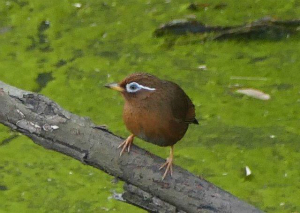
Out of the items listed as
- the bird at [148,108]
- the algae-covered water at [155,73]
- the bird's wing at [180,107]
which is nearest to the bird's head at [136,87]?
the bird at [148,108]

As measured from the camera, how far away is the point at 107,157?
2.49 metres

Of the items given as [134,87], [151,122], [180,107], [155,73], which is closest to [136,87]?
[134,87]

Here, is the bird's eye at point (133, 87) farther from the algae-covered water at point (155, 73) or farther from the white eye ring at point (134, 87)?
the algae-covered water at point (155, 73)

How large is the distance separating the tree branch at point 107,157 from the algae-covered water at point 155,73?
131 cm

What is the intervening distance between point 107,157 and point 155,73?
2.61 meters

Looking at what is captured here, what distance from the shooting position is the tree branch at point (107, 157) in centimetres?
245

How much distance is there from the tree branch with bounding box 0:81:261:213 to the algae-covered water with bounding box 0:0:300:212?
4.30ft

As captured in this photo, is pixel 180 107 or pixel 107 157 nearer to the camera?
pixel 107 157

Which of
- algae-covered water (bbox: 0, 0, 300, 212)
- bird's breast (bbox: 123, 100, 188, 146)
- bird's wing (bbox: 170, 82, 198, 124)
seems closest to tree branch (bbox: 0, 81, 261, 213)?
bird's breast (bbox: 123, 100, 188, 146)

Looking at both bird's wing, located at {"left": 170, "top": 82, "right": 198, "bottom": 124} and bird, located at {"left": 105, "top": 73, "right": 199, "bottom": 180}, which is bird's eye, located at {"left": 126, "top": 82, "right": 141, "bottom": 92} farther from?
bird's wing, located at {"left": 170, "top": 82, "right": 198, "bottom": 124}

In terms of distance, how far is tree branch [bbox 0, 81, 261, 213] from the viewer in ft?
8.05

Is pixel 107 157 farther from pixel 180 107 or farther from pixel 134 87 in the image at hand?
pixel 180 107

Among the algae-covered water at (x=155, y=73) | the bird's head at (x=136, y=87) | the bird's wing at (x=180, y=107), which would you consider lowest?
the algae-covered water at (x=155, y=73)

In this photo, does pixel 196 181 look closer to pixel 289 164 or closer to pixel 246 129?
pixel 289 164
